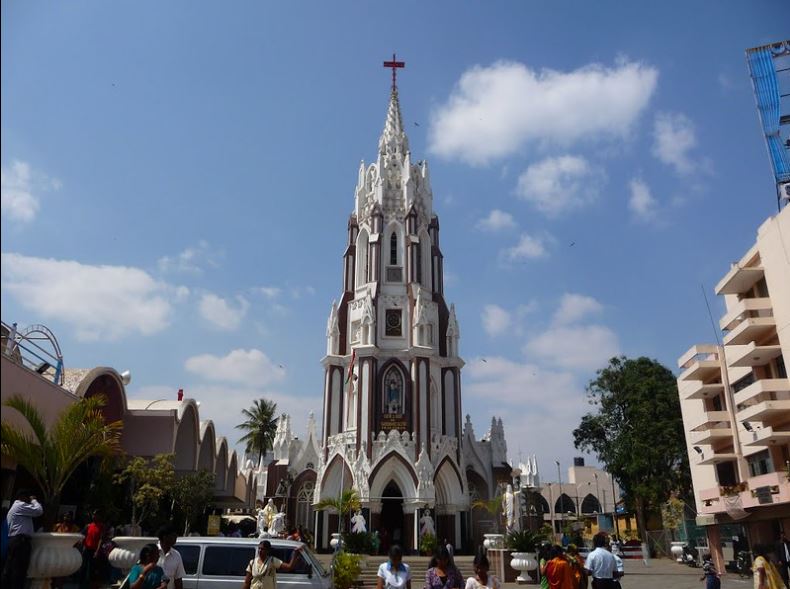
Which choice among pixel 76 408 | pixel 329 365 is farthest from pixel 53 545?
pixel 329 365

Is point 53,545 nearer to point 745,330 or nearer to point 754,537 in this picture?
→ point 745,330

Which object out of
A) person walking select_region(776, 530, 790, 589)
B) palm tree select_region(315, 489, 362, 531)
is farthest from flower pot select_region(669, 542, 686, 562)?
palm tree select_region(315, 489, 362, 531)

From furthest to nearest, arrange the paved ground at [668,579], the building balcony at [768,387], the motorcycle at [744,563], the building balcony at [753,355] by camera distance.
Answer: the motorcycle at [744,563]
the building balcony at [753,355]
the building balcony at [768,387]
the paved ground at [668,579]

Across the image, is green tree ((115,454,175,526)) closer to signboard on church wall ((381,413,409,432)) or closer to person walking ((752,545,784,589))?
person walking ((752,545,784,589))

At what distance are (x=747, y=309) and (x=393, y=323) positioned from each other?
2247cm

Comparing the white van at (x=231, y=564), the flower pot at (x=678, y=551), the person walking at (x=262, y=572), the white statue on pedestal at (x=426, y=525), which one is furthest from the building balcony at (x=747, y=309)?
the person walking at (x=262, y=572)

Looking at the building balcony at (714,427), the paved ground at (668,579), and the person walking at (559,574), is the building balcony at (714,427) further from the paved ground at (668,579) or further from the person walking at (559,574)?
the person walking at (559,574)

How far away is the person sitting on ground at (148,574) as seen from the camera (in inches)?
318

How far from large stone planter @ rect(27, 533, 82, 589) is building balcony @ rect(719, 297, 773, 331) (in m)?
27.5

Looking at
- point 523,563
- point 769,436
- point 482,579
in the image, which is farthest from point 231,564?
point 769,436

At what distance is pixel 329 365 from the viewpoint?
4434 centimetres

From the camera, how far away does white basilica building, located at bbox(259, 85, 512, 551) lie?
39594 mm

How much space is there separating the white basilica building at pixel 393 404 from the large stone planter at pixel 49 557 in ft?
87.4

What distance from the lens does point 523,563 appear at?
917 inches
